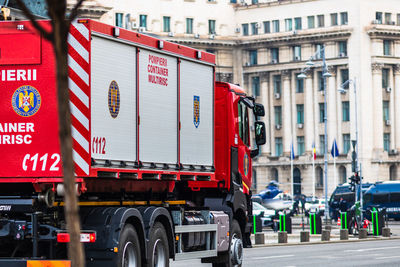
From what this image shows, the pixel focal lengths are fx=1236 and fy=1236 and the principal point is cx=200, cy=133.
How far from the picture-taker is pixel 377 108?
126 metres

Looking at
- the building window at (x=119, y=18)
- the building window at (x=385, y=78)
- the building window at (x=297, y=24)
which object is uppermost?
the building window at (x=297, y=24)

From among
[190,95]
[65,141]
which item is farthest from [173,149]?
[65,141]

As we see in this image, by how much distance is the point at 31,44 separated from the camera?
14711 millimetres

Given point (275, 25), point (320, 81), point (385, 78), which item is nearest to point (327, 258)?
point (385, 78)

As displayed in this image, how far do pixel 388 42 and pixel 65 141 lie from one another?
408ft

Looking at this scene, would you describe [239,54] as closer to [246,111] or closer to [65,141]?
[246,111]

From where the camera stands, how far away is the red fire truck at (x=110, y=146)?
14586mm

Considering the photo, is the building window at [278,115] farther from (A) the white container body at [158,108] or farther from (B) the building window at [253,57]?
(A) the white container body at [158,108]

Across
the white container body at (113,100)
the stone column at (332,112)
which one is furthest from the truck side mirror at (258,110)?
the stone column at (332,112)

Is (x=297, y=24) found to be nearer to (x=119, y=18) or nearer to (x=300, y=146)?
(x=300, y=146)

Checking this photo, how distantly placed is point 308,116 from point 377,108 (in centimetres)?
865

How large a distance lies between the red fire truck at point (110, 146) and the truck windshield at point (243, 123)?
1.44 meters

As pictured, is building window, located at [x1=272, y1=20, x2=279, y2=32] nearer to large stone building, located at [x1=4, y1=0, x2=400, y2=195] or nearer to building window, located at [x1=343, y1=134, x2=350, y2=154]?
large stone building, located at [x1=4, y1=0, x2=400, y2=195]

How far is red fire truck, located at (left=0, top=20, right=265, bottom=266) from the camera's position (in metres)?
14.6
